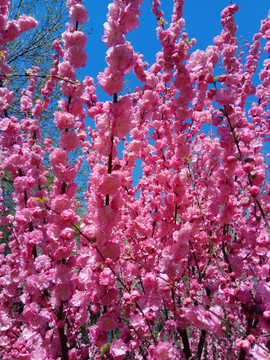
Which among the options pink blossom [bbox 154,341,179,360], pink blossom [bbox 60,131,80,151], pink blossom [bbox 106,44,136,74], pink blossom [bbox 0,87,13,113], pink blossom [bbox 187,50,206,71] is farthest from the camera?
pink blossom [bbox 0,87,13,113]

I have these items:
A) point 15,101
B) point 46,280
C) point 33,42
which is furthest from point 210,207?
point 33,42

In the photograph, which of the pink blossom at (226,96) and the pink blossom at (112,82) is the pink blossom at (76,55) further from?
the pink blossom at (226,96)

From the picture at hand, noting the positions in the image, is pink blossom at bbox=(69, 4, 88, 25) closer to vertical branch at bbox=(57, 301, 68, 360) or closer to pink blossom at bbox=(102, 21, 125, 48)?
pink blossom at bbox=(102, 21, 125, 48)

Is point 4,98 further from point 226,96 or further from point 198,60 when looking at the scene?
point 226,96

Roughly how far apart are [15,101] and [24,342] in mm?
6653

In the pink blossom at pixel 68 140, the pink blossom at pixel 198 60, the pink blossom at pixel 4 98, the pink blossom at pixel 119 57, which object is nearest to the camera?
the pink blossom at pixel 119 57

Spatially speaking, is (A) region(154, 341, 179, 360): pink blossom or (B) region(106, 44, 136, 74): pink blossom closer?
(B) region(106, 44, 136, 74): pink blossom

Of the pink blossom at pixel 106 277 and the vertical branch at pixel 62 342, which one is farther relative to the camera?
the vertical branch at pixel 62 342

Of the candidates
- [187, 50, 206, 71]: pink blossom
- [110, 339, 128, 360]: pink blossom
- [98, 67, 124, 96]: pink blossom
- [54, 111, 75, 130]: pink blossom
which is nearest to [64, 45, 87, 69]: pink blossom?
[54, 111, 75, 130]: pink blossom

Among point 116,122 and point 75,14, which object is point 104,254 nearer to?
point 116,122

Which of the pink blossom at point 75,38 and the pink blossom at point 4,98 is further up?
the pink blossom at point 75,38

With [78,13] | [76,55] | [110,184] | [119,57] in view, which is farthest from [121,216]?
[78,13]

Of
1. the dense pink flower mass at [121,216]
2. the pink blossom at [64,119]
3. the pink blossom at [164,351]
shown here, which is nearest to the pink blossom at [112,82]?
the dense pink flower mass at [121,216]

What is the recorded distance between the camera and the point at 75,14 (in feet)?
5.71
